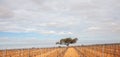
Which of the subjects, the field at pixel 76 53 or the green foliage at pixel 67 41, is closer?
the field at pixel 76 53

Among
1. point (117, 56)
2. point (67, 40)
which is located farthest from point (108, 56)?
point (67, 40)

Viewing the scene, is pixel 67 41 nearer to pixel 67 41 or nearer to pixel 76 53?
pixel 67 41

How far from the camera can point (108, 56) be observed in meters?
26.8

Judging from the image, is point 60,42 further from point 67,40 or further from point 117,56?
point 117,56

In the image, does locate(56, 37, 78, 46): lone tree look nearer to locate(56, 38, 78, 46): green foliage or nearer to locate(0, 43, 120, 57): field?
locate(56, 38, 78, 46): green foliage

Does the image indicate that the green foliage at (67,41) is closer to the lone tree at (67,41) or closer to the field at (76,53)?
the lone tree at (67,41)

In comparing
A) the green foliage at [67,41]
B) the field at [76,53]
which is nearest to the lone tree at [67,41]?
the green foliage at [67,41]

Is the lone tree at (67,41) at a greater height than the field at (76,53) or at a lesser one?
greater

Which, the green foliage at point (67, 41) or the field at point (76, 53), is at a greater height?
the green foliage at point (67, 41)

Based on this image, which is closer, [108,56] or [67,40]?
[108,56]

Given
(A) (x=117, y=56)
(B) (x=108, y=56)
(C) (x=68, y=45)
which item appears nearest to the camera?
(A) (x=117, y=56)

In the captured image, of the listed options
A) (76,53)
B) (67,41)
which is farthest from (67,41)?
(76,53)

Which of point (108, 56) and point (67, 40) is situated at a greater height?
point (67, 40)

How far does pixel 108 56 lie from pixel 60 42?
6577 cm
